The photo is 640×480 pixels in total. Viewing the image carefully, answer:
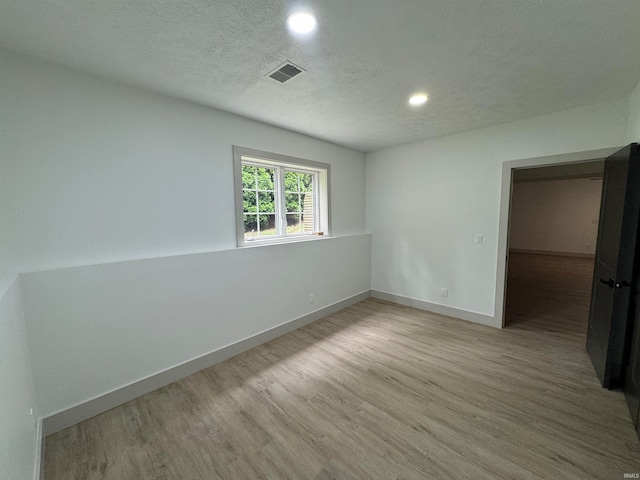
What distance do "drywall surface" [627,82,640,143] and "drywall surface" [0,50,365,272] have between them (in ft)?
11.6

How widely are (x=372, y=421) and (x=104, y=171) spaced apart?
279 centimetres

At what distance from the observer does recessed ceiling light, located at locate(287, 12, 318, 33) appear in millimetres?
1337

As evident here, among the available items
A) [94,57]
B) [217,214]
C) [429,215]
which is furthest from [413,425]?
[94,57]

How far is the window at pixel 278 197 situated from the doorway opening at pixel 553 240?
3.27 meters

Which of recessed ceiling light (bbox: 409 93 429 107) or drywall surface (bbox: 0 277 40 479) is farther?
recessed ceiling light (bbox: 409 93 429 107)

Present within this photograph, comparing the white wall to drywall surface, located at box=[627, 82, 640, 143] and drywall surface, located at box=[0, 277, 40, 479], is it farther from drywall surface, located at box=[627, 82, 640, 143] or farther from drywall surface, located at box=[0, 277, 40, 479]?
drywall surface, located at box=[627, 82, 640, 143]

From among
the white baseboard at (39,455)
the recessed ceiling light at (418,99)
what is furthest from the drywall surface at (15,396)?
the recessed ceiling light at (418,99)

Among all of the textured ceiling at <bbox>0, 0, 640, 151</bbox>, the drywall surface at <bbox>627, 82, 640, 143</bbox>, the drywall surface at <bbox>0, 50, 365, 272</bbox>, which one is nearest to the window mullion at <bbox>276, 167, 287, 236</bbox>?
the drywall surface at <bbox>0, 50, 365, 272</bbox>

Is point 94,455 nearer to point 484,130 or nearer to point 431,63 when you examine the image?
point 431,63

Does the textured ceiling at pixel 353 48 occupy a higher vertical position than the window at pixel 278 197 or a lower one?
higher

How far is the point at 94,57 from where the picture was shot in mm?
1674

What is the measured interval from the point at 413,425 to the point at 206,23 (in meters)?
2.89

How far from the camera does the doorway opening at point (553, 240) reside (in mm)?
4215

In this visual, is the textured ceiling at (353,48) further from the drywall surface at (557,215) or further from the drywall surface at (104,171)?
the drywall surface at (557,215)
